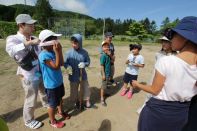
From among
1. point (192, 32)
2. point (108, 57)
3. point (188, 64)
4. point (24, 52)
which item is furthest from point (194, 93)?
point (108, 57)

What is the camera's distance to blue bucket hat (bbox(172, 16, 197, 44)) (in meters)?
1.60

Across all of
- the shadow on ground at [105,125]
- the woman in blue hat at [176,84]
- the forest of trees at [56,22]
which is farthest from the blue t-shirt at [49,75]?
the forest of trees at [56,22]

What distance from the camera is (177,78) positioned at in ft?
5.49

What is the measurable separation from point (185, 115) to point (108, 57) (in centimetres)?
308

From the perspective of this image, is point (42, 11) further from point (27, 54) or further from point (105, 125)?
point (105, 125)

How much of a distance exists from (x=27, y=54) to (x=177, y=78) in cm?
245

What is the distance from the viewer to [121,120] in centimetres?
396

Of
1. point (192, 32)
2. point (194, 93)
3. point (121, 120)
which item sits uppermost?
point (192, 32)

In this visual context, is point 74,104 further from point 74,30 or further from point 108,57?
point 74,30

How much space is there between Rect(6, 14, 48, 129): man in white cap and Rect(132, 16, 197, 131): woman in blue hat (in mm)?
2121

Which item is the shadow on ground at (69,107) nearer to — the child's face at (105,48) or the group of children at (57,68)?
the group of children at (57,68)

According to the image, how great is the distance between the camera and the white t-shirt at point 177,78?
5.37 ft

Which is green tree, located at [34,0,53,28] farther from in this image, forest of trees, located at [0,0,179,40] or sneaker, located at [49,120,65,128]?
sneaker, located at [49,120,65,128]

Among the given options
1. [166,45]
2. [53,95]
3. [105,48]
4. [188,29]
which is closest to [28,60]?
[53,95]
